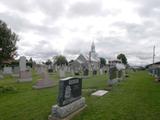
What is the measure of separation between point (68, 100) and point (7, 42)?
70.5ft

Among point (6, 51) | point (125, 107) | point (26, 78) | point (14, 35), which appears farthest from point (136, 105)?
point (14, 35)

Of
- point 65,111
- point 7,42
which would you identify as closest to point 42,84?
point 65,111

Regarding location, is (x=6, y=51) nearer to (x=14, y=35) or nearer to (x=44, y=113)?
(x=14, y=35)

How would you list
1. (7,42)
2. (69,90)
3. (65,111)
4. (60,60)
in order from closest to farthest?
(65,111)
(69,90)
(7,42)
(60,60)

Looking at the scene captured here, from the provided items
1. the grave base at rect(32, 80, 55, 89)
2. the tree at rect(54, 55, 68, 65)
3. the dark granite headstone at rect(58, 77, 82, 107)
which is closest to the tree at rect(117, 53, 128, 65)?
the tree at rect(54, 55, 68, 65)

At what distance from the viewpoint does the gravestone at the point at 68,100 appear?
20.2 ft

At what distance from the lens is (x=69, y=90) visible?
6.78 m

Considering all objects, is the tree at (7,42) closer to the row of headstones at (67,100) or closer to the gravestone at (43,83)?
the gravestone at (43,83)

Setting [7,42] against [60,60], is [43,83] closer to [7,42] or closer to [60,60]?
[7,42]

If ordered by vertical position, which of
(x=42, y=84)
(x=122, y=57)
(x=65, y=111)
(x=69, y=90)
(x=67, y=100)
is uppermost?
(x=122, y=57)

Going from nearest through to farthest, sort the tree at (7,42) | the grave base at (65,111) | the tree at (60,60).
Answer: the grave base at (65,111) → the tree at (7,42) → the tree at (60,60)

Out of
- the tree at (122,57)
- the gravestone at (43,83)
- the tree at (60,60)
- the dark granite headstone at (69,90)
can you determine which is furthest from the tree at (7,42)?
the tree at (60,60)

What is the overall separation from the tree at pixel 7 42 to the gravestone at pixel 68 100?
19.1m

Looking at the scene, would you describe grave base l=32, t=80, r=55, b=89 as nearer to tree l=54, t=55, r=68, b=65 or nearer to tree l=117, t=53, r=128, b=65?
tree l=117, t=53, r=128, b=65
